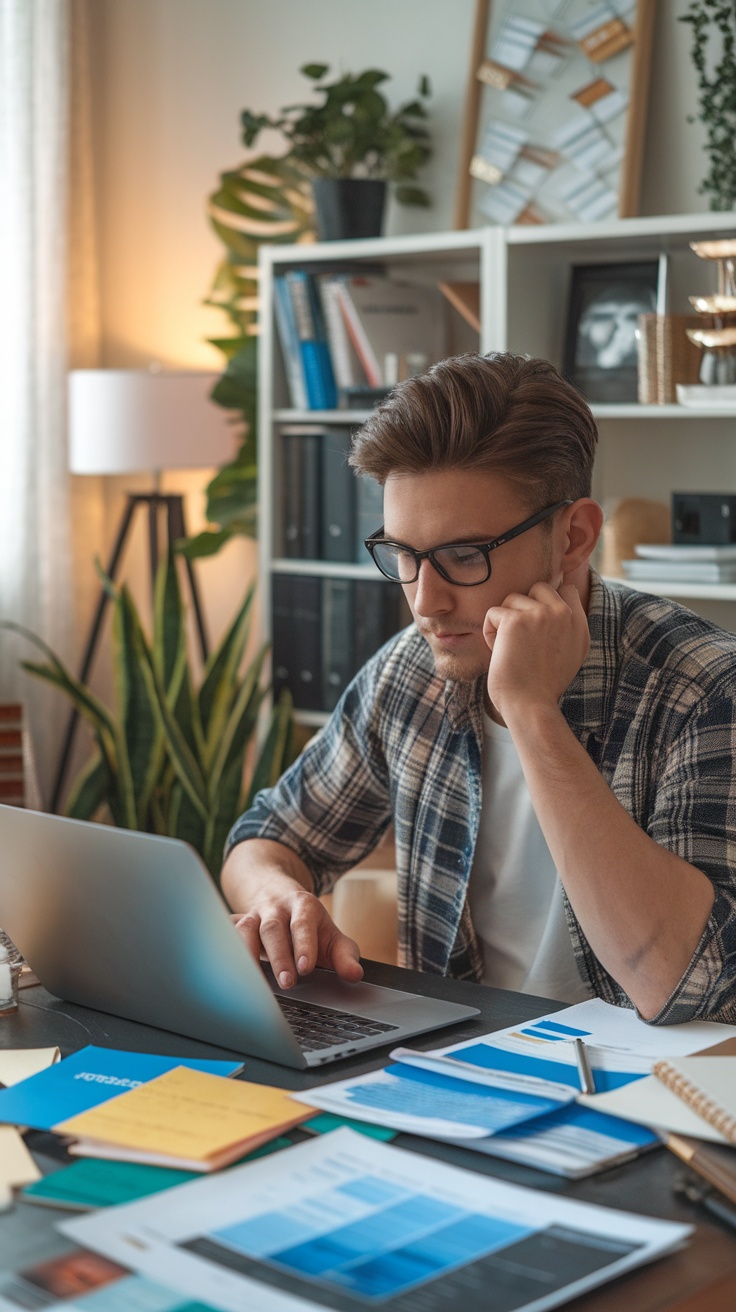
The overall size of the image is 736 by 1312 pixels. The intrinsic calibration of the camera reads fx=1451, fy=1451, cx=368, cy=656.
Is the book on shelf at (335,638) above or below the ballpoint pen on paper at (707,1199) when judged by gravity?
above

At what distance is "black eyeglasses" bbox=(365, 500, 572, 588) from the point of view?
1451 mm

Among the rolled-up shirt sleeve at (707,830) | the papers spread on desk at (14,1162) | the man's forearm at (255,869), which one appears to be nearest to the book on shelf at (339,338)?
the man's forearm at (255,869)

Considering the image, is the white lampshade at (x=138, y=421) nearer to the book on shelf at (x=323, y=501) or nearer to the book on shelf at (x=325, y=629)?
the book on shelf at (x=323, y=501)

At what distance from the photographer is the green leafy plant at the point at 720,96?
2910mm

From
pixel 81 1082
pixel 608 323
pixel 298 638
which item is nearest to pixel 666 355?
pixel 608 323

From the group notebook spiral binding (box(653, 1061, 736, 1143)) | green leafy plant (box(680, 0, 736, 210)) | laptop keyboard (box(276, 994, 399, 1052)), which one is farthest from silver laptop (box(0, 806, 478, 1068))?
green leafy plant (box(680, 0, 736, 210))

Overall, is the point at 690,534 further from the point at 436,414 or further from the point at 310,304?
the point at 436,414

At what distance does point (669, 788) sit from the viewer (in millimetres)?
1410

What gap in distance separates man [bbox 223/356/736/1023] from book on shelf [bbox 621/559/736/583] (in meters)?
1.12

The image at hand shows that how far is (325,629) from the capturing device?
11.0 feet

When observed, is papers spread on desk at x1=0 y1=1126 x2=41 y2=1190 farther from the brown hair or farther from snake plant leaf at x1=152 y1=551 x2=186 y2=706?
snake plant leaf at x1=152 y1=551 x2=186 y2=706

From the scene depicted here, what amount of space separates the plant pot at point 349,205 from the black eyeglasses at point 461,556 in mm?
2049

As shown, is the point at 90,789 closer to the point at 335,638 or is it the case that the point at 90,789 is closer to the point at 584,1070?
the point at 335,638

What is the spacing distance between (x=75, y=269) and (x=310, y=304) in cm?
108
